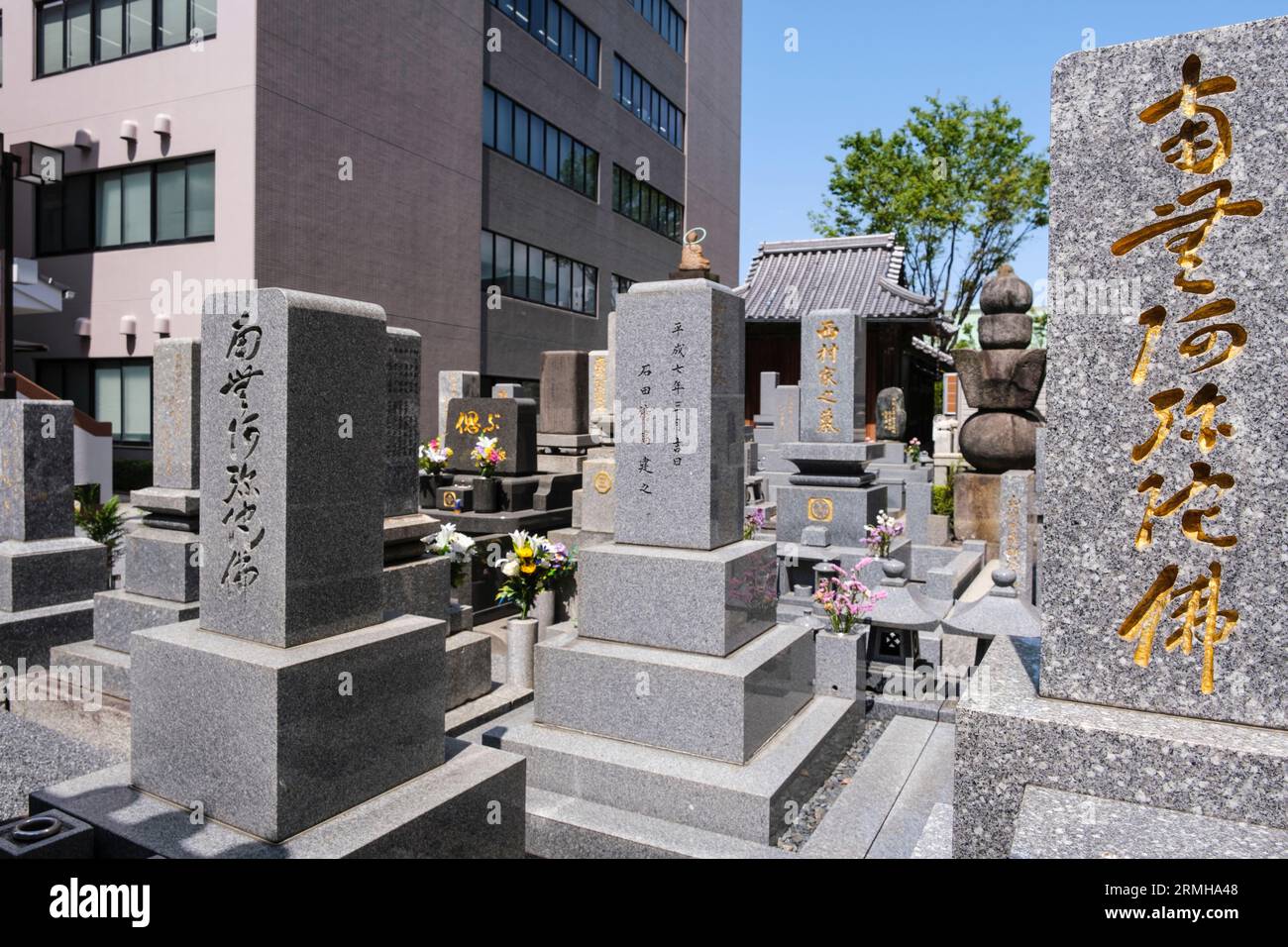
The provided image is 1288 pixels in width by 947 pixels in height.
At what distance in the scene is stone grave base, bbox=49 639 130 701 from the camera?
21.3ft

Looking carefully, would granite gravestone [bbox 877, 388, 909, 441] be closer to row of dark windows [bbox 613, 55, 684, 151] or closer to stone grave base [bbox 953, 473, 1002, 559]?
stone grave base [bbox 953, 473, 1002, 559]

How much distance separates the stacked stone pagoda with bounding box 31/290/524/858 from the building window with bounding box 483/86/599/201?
2283cm

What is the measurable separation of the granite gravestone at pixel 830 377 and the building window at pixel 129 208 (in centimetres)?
1272

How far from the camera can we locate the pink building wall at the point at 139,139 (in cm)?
1670

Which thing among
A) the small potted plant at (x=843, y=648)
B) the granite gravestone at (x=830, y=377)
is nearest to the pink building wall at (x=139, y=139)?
the granite gravestone at (x=830, y=377)

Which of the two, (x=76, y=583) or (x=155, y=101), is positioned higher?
(x=155, y=101)

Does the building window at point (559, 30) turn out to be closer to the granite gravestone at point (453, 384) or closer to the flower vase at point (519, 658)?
the granite gravestone at point (453, 384)

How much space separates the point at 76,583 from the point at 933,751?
7.81 metres

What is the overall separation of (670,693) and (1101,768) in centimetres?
300

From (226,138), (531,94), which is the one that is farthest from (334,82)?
(531,94)

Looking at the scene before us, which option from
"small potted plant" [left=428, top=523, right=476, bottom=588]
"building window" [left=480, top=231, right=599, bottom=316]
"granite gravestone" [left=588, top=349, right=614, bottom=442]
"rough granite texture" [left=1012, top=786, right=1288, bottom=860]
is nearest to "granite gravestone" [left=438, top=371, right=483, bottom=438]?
"building window" [left=480, top=231, right=599, bottom=316]

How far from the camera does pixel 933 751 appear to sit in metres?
6.51

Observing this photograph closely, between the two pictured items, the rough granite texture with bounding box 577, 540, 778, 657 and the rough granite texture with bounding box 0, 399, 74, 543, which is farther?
the rough granite texture with bounding box 0, 399, 74, 543
